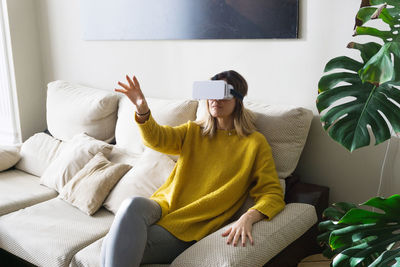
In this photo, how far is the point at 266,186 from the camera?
1.84 meters

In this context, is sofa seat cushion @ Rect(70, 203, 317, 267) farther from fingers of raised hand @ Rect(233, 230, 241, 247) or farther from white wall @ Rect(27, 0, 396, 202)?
white wall @ Rect(27, 0, 396, 202)

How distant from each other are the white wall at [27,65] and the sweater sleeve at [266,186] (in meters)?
2.09

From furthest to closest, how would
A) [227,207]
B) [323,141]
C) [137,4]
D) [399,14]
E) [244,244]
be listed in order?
[137,4]
[323,141]
[227,207]
[244,244]
[399,14]

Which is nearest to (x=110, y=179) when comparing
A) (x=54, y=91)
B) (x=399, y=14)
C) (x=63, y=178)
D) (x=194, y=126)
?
(x=63, y=178)

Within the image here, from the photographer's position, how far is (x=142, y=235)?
5.29 ft

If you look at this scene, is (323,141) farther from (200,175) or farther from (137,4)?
(137,4)

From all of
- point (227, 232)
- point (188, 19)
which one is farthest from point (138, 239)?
point (188, 19)

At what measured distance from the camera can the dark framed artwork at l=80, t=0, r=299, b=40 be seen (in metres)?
2.10

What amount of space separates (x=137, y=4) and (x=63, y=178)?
1.08m

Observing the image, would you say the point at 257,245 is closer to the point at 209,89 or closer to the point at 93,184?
the point at 209,89

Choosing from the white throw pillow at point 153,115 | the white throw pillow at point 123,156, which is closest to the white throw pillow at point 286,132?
the white throw pillow at point 153,115

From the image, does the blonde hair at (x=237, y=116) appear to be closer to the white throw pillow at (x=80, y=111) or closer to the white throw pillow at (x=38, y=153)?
the white throw pillow at (x=80, y=111)

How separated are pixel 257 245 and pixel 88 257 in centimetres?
68

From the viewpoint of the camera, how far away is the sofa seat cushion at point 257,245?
4.92ft
